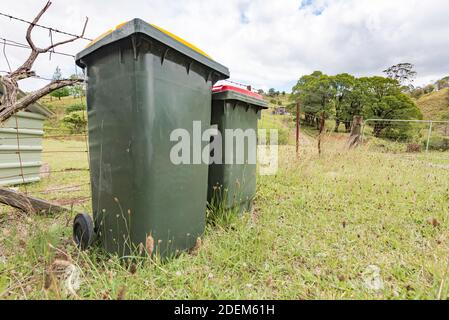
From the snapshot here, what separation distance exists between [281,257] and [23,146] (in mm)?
5241

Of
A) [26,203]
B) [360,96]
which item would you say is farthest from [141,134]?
[360,96]

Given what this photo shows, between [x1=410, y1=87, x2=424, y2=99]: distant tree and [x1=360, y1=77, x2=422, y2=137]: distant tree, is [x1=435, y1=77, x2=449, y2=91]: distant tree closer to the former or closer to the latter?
[x1=410, y1=87, x2=424, y2=99]: distant tree

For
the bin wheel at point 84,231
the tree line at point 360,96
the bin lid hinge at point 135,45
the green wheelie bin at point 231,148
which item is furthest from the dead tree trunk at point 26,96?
the tree line at point 360,96

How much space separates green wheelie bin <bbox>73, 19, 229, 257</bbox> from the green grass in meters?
0.17

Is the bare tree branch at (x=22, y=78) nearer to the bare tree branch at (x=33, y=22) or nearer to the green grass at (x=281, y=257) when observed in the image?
the bare tree branch at (x=33, y=22)

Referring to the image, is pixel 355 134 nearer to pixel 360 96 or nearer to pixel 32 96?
pixel 32 96

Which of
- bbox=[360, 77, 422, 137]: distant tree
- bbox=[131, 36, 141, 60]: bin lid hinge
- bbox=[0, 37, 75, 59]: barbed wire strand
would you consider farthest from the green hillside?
bbox=[0, 37, 75, 59]: barbed wire strand

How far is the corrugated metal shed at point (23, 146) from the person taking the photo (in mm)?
4039

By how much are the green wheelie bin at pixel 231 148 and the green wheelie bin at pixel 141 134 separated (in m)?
0.37

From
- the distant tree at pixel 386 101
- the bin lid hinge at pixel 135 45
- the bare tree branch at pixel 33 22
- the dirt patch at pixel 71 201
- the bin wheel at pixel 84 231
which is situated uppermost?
the distant tree at pixel 386 101

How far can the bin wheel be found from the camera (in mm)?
1530

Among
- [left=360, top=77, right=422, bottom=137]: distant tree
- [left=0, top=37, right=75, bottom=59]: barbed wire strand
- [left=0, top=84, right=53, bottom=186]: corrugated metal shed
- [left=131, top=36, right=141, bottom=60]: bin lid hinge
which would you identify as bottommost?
[left=0, top=84, right=53, bottom=186]: corrugated metal shed

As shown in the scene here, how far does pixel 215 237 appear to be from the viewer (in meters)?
1.84
